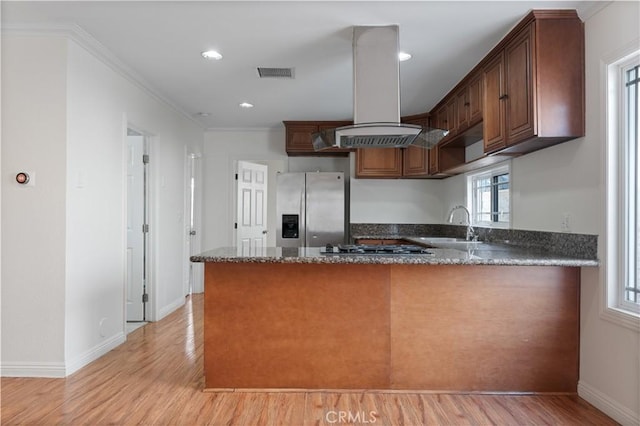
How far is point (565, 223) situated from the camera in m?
2.63

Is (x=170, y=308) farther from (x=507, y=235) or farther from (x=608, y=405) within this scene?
(x=608, y=405)

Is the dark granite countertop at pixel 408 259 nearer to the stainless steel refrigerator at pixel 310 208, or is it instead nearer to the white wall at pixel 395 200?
the stainless steel refrigerator at pixel 310 208

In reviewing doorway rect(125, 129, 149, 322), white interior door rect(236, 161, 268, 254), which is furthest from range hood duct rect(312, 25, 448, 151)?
white interior door rect(236, 161, 268, 254)

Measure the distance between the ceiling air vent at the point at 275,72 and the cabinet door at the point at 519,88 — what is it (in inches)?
68.8

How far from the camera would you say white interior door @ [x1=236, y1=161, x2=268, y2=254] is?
19.0 ft

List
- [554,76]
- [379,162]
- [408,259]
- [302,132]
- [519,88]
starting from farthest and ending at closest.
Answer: [302,132]
[379,162]
[519,88]
[554,76]
[408,259]

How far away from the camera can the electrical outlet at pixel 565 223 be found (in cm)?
259

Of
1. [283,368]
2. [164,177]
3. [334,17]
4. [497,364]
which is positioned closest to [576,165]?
[497,364]

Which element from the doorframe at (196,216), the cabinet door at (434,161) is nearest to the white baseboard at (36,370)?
the doorframe at (196,216)

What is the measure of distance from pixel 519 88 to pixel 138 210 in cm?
368

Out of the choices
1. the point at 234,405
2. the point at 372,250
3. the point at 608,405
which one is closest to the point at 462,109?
the point at 372,250

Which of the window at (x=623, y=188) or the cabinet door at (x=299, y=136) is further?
the cabinet door at (x=299, y=136)

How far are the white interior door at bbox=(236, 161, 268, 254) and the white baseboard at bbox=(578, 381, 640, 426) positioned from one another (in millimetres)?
4044

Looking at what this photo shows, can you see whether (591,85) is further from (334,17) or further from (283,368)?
(283,368)
